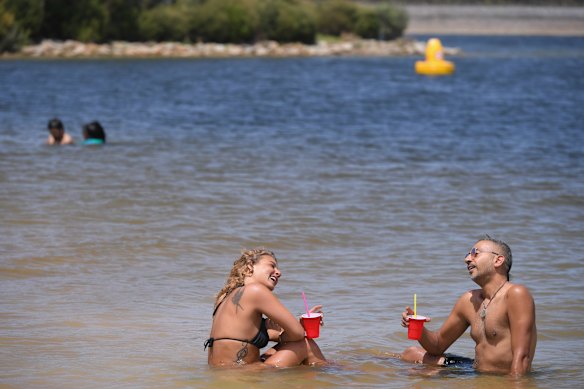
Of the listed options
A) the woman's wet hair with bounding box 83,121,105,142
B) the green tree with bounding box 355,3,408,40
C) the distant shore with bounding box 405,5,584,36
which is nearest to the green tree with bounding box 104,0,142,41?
the green tree with bounding box 355,3,408,40

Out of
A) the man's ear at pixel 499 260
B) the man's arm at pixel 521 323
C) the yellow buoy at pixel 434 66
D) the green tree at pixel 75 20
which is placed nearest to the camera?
the man's arm at pixel 521 323

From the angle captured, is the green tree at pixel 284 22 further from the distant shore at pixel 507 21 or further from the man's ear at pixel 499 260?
the man's ear at pixel 499 260

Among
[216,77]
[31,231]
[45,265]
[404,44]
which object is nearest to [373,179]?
[31,231]

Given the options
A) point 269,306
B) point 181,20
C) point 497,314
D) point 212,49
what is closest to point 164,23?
point 181,20

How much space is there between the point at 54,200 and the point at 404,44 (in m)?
72.8

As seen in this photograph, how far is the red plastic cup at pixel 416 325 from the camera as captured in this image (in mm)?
6371

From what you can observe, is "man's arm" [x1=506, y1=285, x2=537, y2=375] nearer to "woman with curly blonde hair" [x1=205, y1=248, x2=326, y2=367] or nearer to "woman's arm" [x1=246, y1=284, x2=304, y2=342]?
"woman with curly blonde hair" [x1=205, y1=248, x2=326, y2=367]

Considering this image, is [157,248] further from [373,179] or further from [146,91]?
[146,91]

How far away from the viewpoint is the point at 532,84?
139 ft

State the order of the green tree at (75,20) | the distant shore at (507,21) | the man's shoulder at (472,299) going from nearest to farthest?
the man's shoulder at (472,299) → the green tree at (75,20) → the distant shore at (507,21)

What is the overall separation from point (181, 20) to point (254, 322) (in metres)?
68.8

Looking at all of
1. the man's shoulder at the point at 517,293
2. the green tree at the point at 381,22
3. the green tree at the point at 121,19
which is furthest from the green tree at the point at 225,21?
the man's shoulder at the point at 517,293

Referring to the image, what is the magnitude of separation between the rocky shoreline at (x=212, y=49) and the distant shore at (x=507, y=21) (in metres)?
49.6

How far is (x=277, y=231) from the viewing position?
11383mm
